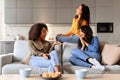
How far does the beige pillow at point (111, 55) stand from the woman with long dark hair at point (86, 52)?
0.10 meters

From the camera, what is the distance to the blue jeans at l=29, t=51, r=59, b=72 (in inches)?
131

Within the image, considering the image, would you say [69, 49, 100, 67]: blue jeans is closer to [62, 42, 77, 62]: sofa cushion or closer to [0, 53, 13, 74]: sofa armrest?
[62, 42, 77, 62]: sofa cushion

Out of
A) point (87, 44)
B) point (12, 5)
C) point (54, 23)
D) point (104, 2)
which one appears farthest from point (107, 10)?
point (87, 44)

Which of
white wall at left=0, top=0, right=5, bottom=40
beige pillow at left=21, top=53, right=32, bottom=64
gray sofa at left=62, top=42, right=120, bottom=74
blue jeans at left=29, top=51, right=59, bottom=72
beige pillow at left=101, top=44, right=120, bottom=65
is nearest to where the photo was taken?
blue jeans at left=29, top=51, right=59, bottom=72

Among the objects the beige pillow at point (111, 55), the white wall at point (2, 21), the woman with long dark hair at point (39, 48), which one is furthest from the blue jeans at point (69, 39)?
the white wall at point (2, 21)

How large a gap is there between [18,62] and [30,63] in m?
0.36

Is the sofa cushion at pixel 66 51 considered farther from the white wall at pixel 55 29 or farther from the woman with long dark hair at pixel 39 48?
the white wall at pixel 55 29

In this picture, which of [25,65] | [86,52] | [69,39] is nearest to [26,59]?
[25,65]

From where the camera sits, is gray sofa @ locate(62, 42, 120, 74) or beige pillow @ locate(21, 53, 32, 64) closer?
gray sofa @ locate(62, 42, 120, 74)

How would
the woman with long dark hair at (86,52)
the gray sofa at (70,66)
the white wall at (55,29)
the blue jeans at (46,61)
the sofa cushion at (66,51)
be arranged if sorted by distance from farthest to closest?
the white wall at (55,29)
the sofa cushion at (66,51)
the woman with long dark hair at (86,52)
the gray sofa at (70,66)
the blue jeans at (46,61)

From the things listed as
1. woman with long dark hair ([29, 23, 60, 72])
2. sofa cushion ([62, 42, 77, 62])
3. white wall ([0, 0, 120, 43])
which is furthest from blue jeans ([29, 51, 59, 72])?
white wall ([0, 0, 120, 43])

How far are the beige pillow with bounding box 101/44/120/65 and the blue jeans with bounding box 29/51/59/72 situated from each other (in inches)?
33.3

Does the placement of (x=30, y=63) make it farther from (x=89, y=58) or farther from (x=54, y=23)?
(x=54, y=23)

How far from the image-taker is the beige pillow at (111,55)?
12.1 ft
